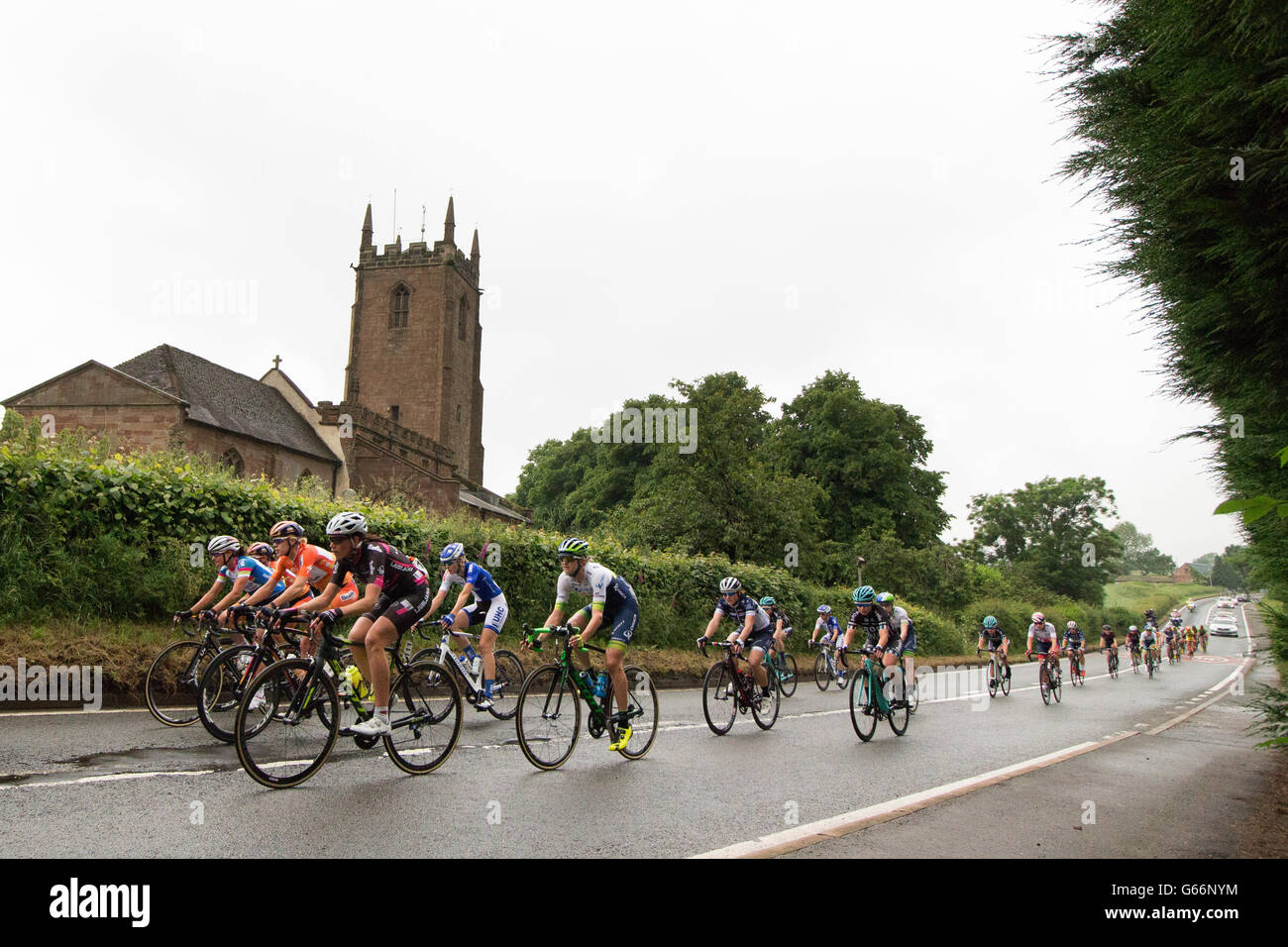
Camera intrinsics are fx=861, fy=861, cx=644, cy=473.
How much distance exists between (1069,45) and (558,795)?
612cm

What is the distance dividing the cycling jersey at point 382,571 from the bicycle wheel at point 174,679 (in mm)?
2962

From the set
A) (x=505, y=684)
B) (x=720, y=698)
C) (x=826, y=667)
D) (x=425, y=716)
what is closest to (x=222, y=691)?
(x=425, y=716)

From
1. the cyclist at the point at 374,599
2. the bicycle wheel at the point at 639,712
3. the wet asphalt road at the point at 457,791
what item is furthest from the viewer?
the bicycle wheel at the point at 639,712

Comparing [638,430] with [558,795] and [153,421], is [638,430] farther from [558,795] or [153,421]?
[558,795]

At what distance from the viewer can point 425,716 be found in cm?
709

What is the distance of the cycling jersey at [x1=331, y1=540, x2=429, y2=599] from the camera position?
6686 millimetres

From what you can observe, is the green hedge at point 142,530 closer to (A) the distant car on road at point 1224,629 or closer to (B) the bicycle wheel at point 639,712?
(B) the bicycle wheel at point 639,712

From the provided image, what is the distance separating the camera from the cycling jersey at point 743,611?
11273 mm

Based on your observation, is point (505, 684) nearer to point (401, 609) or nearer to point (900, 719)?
point (401, 609)

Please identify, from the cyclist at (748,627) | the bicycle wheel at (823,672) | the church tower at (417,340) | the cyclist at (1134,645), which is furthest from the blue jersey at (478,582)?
the church tower at (417,340)

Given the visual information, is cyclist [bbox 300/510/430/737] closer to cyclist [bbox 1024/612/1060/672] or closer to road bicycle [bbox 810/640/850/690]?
road bicycle [bbox 810/640/850/690]

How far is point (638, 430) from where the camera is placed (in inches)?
2061

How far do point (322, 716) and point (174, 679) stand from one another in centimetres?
398
